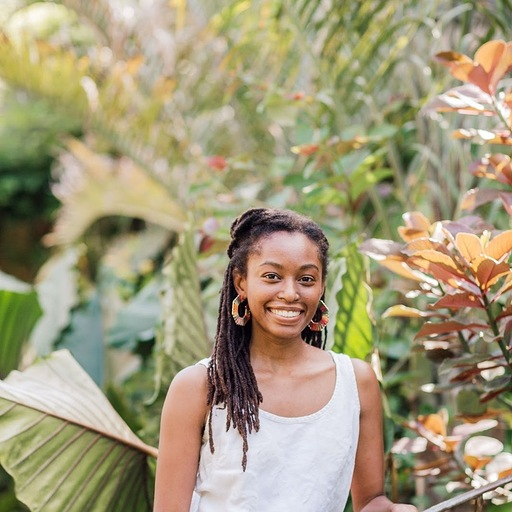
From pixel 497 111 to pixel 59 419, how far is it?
1.24 m

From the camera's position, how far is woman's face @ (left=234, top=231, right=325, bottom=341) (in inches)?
63.7

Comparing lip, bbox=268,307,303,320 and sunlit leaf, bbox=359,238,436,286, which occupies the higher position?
sunlit leaf, bbox=359,238,436,286

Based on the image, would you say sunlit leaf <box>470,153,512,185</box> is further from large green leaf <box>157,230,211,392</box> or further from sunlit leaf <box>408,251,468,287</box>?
large green leaf <box>157,230,211,392</box>

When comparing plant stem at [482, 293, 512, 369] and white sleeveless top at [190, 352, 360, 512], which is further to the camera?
plant stem at [482, 293, 512, 369]

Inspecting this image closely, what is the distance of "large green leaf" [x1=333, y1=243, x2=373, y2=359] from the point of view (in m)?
2.12

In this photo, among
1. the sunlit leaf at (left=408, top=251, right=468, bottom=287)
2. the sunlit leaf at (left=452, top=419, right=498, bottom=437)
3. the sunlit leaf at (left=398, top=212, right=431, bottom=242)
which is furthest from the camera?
the sunlit leaf at (left=452, top=419, right=498, bottom=437)

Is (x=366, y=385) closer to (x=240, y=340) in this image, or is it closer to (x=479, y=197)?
(x=240, y=340)

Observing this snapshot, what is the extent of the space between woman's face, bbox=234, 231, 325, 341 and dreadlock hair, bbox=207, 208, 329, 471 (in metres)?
0.02

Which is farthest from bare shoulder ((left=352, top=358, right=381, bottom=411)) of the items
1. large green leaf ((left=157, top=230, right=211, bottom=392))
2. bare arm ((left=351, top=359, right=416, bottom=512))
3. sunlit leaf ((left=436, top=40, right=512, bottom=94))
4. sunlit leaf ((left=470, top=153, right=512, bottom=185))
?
large green leaf ((left=157, top=230, right=211, bottom=392))

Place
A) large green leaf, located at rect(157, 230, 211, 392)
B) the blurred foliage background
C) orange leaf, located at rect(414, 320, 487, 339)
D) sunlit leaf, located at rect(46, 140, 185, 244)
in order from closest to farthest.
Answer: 1. orange leaf, located at rect(414, 320, 487, 339)
2. large green leaf, located at rect(157, 230, 211, 392)
3. the blurred foliage background
4. sunlit leaf, located at rect(46, 140, 185, 244)

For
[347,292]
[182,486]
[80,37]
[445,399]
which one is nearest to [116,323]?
[445,399]

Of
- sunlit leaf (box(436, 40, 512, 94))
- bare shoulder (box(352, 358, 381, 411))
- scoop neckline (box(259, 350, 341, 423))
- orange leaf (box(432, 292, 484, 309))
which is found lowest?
scoop neckline (box(259, 350, 341, 423))

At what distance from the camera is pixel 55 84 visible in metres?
4.61

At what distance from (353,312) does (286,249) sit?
57 centimetres
